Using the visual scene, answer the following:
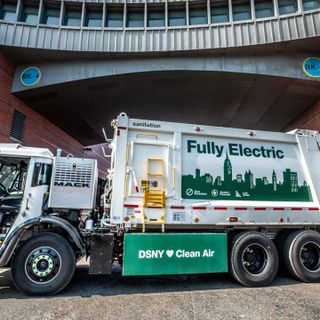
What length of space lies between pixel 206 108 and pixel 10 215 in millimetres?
13301

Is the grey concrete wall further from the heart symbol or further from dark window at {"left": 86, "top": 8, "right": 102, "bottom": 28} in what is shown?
the heart symbol

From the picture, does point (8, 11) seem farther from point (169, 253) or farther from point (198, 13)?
point (169, 253)

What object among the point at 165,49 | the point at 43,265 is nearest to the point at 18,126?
the point at 165,49

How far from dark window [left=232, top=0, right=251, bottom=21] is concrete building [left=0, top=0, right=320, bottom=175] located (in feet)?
0.17

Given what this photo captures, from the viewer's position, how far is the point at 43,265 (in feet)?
14.9

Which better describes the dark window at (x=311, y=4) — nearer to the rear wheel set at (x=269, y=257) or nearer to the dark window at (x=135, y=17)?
the dark window at (x=135, y=17)

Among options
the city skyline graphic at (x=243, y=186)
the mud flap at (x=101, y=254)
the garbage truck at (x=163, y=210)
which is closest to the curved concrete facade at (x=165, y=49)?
the garbage truck at (x=163, y=210)

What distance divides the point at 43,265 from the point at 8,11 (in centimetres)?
1435

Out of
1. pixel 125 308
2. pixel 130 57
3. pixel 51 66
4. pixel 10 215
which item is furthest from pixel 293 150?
pixel 51 66

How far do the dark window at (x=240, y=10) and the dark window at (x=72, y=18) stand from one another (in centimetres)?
840

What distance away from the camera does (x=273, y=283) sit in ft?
17.5

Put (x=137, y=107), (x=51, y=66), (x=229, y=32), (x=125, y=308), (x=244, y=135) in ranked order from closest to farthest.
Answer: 1. (x=125, y=308)
2. (x=244, y=135)
3. (x=229, y=32)
4. (x=51, y=66)
5. (x=137, y=107)

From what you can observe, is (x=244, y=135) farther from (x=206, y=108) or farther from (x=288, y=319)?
(x=206, y=108)

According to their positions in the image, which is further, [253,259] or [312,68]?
[312,68]
